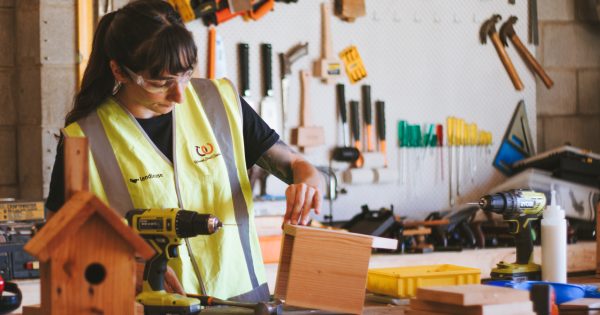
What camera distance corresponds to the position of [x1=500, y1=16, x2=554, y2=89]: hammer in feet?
16.8

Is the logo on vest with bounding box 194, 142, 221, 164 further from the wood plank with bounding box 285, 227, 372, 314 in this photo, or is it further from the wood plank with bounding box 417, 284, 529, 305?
the wood plank with bounding box 417, 284, 529, 305

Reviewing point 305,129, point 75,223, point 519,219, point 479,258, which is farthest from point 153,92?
point 479,258

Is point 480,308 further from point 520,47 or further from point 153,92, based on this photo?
point 520,47

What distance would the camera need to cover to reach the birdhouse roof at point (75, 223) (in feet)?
5.04

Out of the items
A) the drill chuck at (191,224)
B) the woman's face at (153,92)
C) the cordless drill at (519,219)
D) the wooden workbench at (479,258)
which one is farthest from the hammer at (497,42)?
the drill chuck at (191,224)

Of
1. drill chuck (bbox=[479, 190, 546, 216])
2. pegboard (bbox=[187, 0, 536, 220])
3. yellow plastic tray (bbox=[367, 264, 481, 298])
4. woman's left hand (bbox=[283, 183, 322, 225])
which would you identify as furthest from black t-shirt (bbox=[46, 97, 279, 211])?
pegboard (bbox=[187, 0, 536, 220])

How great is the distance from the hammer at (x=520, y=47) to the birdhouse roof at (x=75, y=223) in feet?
12.9

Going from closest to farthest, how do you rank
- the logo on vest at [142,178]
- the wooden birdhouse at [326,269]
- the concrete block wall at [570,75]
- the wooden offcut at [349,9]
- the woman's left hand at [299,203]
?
1. the wooden birdhouse at [326,269]
2. the woman's left hand at [299,203]
3. the logo on vest at [142,178]
4. the wooden offcut at [349,9]
5. the concrete block wall at [570,75]

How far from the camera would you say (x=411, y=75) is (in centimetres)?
493

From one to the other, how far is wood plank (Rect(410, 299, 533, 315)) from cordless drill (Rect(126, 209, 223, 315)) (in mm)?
475

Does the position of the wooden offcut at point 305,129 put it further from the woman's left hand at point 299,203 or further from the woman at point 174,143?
the woman's left hand at point 299,203

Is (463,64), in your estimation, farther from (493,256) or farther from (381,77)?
(493,256)

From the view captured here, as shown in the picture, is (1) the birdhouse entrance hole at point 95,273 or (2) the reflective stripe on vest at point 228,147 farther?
(2) the reflective stripe on vest at point 228,147

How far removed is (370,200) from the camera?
4785 millimetres
